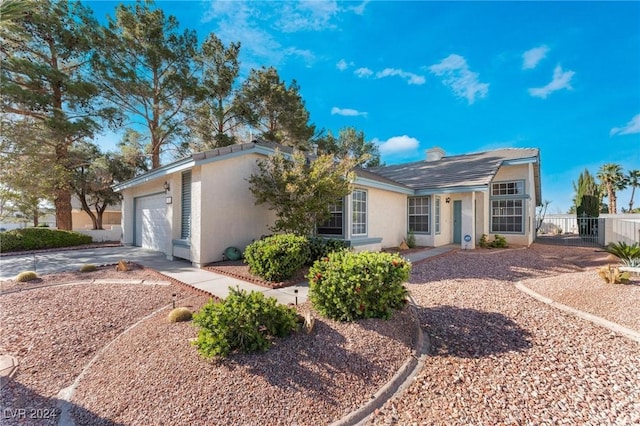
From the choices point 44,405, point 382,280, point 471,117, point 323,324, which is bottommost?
point 44,405

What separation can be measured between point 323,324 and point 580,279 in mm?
6985

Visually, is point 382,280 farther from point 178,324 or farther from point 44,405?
point 44,405

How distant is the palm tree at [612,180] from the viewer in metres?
29.6

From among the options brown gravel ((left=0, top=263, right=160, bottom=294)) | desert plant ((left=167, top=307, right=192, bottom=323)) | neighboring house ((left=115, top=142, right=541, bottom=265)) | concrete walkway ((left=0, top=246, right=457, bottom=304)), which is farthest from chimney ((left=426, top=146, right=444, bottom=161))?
desert plant ((left=167, top=307, right=192, bottom=323))

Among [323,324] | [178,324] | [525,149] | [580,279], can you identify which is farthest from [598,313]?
[525,149]

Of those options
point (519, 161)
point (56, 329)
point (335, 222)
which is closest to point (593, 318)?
point (335, 222)

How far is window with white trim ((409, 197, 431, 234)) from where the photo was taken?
1312 cm

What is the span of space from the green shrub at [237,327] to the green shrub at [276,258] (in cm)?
292

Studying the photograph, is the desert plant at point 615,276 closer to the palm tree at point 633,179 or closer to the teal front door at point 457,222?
the teal front door at point 457,222

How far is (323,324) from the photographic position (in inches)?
152

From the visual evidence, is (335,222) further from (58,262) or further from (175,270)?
(58,262)

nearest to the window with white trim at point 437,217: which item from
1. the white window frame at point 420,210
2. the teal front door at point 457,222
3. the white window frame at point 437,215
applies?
the white window frame at point 437,215

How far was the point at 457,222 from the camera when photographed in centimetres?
1434

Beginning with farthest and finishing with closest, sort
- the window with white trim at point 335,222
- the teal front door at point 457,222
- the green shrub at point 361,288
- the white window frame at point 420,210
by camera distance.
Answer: the teal front door at point 457,222
the white window frame at point 420,210
the window with white trim at point 335,222
the green shrub at point 361,288
